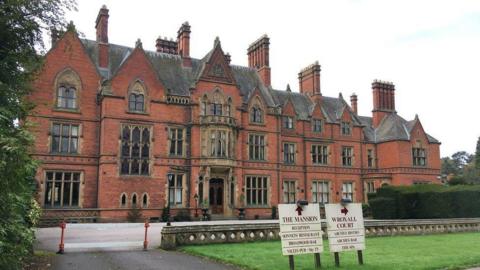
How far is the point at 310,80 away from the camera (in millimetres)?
46875

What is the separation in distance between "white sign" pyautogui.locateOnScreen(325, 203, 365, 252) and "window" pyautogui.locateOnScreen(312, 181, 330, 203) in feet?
98.4

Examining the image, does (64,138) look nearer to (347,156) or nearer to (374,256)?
(374,256)

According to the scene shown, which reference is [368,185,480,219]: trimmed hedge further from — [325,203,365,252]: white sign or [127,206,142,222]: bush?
[325,203,365,252]: white sign

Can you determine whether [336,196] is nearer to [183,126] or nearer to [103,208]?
[183,126]

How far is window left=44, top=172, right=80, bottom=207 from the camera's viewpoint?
99.9 feet

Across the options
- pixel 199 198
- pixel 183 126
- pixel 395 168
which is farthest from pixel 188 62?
pixel 395 168

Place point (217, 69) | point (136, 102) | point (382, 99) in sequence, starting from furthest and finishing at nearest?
point (382, 99), point (217, 69), point (136, 102)

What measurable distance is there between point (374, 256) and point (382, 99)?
38358 mm

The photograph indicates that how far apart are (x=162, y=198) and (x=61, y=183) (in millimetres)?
6931

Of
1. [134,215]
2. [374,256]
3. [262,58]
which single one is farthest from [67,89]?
[374,256]

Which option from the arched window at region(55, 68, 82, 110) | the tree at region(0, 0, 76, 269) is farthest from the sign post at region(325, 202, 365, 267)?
the arched window at region(55, 68, 82, 110)

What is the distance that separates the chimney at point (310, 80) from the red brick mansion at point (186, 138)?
0.94 feet

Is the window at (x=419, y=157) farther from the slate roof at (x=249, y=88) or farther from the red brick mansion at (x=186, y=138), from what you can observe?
the slate roof at (x=249, y=88)

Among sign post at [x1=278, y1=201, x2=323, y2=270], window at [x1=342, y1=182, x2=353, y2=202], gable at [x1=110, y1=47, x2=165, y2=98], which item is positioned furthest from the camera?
window at [x1=342, y1=182, x2=353, y2=202]
